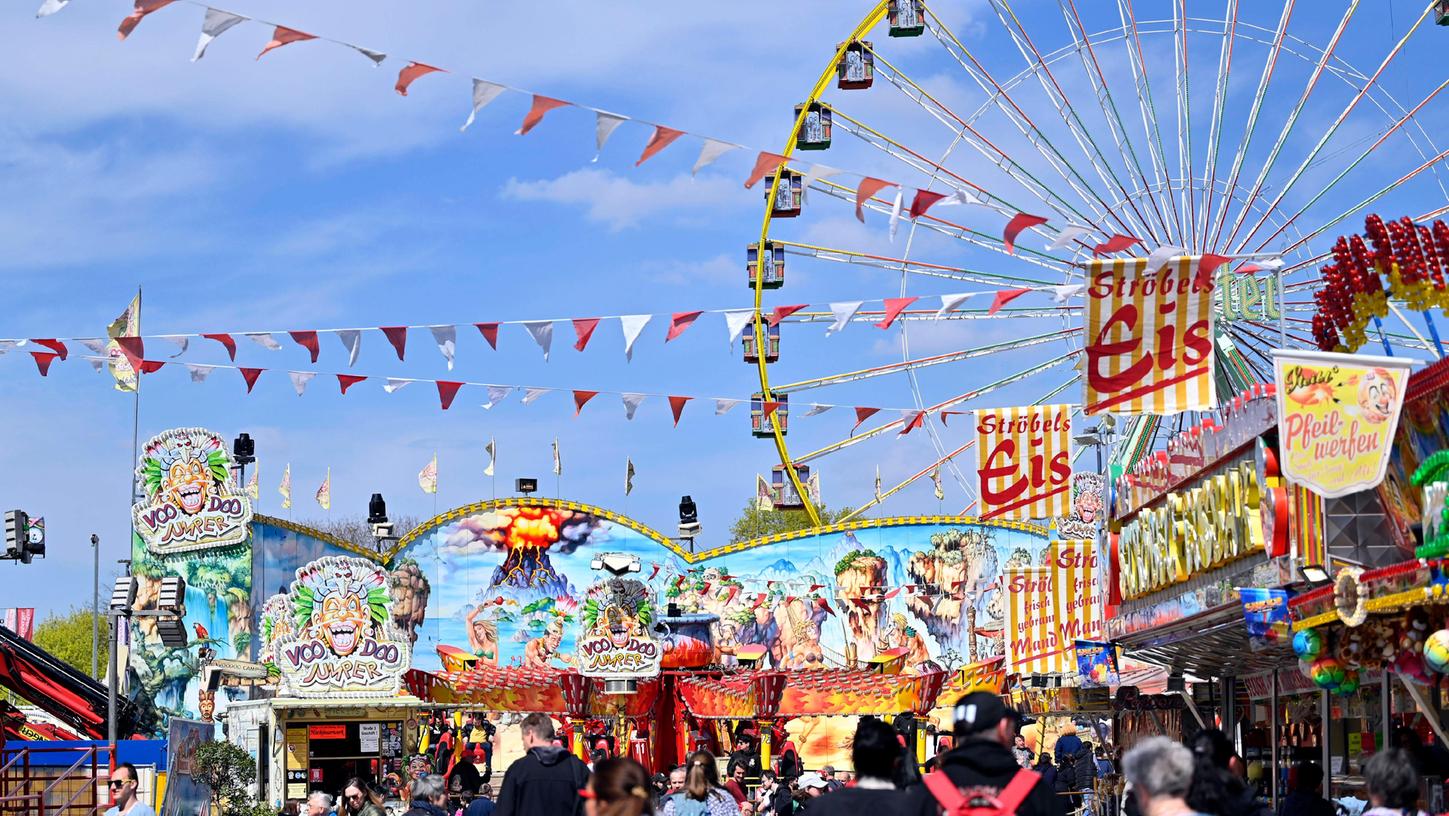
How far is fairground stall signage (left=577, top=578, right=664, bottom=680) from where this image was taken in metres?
29.7

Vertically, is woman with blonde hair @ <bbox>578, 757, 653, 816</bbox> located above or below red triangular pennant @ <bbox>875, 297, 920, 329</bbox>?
below

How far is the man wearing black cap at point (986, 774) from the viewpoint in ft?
19.2

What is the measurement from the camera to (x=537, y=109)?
13.1 meters

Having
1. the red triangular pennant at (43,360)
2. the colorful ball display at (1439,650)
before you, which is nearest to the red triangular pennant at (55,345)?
the red triangular pennant at (43,360)

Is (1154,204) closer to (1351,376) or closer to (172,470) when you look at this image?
(1351,376)

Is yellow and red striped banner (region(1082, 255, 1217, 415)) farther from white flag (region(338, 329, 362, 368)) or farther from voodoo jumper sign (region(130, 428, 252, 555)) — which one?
voodoo jumper sign (region(130, 428, 252, 555))

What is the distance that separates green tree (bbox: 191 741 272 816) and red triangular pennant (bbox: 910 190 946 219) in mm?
11248

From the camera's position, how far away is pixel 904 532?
42000mm

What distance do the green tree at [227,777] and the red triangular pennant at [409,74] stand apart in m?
10.7

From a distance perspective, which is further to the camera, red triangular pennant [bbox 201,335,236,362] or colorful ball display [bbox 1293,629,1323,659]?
red triangular pennant [bbox 201,335,236,362]

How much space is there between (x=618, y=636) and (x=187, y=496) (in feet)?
45.8

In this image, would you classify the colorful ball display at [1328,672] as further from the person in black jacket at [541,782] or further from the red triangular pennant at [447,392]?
the red triangular pennant at [447,392]

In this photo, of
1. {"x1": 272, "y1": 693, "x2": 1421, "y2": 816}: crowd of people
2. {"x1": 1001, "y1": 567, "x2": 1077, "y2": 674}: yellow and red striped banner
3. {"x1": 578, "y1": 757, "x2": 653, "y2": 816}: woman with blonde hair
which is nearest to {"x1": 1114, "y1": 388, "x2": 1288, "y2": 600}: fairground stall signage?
{"x1": 272, "y1": 693, "x2": 1421, "y2": 816}: crowd of people

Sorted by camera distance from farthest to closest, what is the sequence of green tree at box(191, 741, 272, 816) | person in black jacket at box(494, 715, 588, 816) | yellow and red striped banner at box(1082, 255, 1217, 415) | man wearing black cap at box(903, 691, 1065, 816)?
green tree at box(191, 741, 272, 816), yellow and red striped banner at box(1082, 255, 1217, 415), person in black jacket at box(494, 715, 588, 816), man wearing black cap at box(903, 691, 1065, 816)
